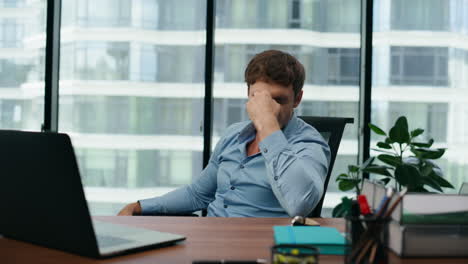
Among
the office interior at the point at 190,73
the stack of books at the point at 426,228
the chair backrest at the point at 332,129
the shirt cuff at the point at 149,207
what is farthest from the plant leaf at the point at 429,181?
the stack of books at the point at 426,228

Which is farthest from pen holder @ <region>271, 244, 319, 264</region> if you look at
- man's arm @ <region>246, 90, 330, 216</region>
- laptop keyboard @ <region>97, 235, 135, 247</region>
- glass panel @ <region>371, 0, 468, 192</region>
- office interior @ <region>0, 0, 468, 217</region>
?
glass panel @ <region>371, 0, 468, 192</region>

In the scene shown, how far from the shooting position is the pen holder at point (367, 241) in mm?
806

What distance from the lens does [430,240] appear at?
96cm

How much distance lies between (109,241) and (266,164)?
68 cm

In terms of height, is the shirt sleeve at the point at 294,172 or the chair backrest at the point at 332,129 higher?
the chair backrest at the point at 332,129

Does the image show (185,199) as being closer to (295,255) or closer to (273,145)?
(273,145)

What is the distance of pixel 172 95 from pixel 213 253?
2.72 m

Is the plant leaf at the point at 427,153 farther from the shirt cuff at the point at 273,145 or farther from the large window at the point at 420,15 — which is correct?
the large window at the point at 420,15

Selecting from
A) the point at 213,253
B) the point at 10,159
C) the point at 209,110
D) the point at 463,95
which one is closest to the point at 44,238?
the point at 10,159

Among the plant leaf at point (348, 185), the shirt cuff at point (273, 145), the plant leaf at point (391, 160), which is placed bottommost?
the plant leaf at point (348, 185)

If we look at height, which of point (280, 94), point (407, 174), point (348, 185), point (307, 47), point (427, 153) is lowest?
point (348, 185)

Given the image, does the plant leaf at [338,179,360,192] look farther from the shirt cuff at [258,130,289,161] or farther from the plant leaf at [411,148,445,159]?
the shirt cuff at [258,130,289,161]

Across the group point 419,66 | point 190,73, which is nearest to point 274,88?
point 190,73

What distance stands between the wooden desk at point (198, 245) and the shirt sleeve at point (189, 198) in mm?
345
